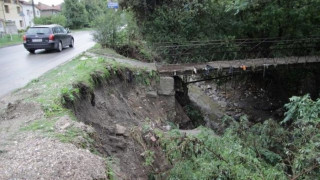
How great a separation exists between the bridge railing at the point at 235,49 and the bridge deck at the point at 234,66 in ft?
2.90

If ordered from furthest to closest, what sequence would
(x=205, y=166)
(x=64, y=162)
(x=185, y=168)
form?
(x=185, y=168), (x=205, y=166), (x=64, y=162)

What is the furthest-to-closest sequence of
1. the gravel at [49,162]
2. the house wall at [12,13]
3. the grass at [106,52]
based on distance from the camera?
the house wall at [12,13]
the grass at [106,52]
the gravel at [49,162]

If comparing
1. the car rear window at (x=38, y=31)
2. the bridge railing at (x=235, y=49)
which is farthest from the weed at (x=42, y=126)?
the car rear window at (x=38, y=31)

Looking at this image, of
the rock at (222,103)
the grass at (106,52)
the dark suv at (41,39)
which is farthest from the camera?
the dark suv at (41,39)

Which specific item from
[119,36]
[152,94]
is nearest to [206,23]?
[119,36]

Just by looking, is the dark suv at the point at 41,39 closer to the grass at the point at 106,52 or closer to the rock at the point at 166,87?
the grass at the point at 106,52

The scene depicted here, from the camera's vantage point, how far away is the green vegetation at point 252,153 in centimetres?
475

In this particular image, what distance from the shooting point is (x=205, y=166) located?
4711 mm

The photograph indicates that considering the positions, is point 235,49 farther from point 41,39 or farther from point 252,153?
point 41,39

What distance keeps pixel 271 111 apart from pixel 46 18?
3982cm

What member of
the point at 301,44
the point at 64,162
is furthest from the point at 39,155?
the point at 301,44

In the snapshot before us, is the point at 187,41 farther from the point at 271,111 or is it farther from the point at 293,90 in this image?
the point at 293,90

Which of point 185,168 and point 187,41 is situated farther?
point 187,41

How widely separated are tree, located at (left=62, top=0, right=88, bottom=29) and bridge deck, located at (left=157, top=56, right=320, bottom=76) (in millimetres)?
40930
